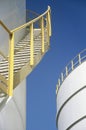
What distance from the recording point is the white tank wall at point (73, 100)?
10.4m

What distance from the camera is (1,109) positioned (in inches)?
218

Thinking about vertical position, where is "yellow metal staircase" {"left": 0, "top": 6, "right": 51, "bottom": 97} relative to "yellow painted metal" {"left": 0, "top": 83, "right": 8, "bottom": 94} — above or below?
above

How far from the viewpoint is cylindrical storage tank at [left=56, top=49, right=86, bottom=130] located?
1038cm

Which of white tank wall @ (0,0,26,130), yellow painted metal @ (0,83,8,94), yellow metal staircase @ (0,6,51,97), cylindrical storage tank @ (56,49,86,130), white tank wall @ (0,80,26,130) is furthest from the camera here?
cylindrical storage tank @ (56,49,86,130)

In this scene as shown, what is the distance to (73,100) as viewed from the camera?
1082cm

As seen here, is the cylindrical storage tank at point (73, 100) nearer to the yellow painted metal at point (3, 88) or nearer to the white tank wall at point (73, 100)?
the white tank wall at point (73, 100)

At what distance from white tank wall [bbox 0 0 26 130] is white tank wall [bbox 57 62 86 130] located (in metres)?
2.28

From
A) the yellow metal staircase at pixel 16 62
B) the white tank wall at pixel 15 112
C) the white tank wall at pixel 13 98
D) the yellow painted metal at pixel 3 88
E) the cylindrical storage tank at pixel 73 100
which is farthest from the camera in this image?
the cylindrical storage tank at pixel 73 100

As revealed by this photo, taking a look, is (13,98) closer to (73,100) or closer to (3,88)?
(3,88)

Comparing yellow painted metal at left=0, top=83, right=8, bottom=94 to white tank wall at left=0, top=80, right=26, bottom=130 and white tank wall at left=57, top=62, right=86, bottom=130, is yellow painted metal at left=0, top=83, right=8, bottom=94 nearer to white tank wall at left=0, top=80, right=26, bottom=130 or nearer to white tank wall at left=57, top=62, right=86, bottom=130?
white tank wall at left=0, top=80, right=26, bottom=130

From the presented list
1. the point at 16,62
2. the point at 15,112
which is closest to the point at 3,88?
the point at 16,62

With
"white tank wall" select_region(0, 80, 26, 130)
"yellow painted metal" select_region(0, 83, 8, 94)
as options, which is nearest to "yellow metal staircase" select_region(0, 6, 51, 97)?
"yellow painted metal" select_region(0, 83, 8, 94)

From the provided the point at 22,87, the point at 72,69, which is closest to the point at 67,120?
the point at 72,69

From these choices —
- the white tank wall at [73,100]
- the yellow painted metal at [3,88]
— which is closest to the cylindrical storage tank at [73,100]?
the white tank wall at [73,100]
